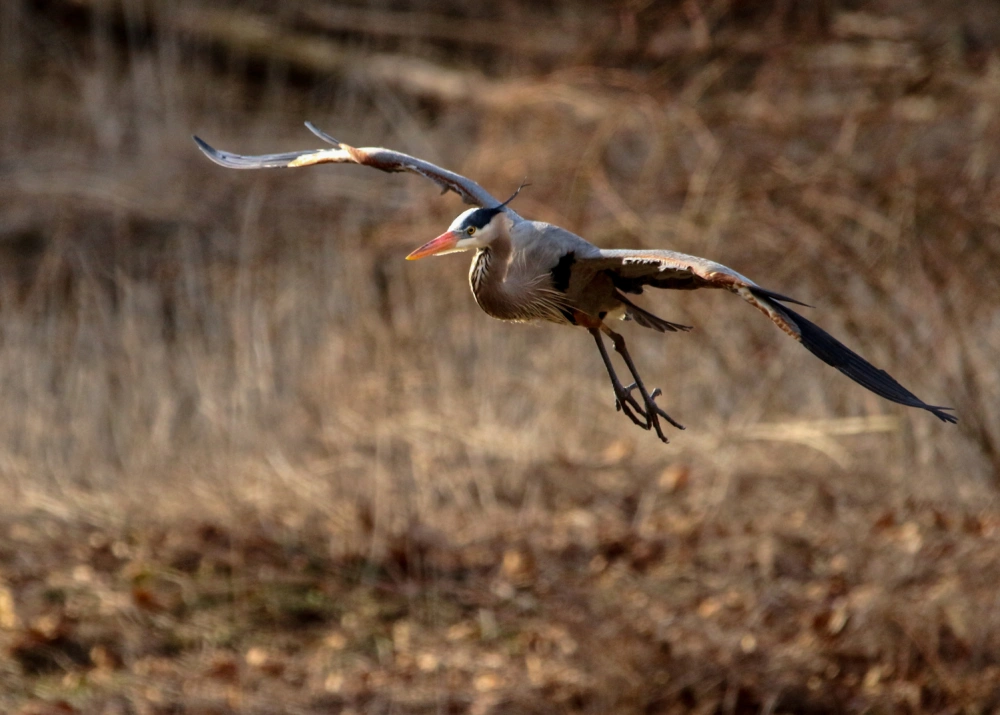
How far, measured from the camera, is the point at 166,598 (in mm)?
8766

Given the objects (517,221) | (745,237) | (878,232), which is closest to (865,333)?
(878,232)

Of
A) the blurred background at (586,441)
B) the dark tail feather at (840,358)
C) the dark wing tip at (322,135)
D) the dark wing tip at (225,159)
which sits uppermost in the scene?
the dark tail feather at (840,358)

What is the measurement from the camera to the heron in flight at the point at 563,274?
2318 mm

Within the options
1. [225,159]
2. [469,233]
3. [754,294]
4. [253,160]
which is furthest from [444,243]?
[225,159]

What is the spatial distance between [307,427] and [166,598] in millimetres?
1367

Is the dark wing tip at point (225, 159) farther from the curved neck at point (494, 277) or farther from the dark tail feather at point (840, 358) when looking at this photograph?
the dark tail feather at point (840, 358)

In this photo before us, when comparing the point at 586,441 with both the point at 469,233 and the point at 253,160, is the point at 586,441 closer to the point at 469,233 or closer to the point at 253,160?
the point at 253,160

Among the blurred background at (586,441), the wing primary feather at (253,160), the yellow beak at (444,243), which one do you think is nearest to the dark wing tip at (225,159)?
the wing primary feather at (253,160)

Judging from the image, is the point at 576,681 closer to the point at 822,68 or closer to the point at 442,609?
the point at 442,609

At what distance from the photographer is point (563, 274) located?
2529mm

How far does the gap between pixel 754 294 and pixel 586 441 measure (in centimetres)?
709

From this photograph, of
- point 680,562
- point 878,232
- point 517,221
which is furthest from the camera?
point 680,562

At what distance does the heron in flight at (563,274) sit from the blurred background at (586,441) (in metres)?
4.89

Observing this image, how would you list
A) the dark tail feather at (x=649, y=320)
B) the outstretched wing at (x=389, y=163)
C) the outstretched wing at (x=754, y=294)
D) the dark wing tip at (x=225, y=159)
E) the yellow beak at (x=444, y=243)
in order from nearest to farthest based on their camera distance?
the outstretched wing at (x=754, y=294), the yellow beak at (x=444, y=243), the outstretched wing at (x=389, y=163), the dark tail feather at (x=649, y=320), the dark wing tip at (x=225, y=159)
